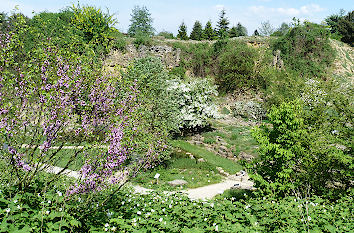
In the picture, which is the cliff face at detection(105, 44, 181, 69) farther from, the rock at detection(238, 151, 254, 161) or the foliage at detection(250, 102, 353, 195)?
the foliage at detection(250, 102, 353, 195)

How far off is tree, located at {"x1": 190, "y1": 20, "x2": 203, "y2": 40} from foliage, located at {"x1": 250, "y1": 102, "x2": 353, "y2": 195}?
35.9m

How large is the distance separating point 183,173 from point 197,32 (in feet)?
118

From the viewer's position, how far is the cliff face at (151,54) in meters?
27.9

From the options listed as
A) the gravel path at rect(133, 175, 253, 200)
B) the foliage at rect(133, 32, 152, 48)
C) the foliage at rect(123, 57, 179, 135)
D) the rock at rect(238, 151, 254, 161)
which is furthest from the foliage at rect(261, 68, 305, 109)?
the foliage at rect(133, 32, 152, 48)

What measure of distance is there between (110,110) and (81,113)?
54 centimetres

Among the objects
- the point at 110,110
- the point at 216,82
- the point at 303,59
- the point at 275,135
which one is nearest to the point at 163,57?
the point at 216,82

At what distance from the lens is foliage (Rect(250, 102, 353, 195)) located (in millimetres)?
7543

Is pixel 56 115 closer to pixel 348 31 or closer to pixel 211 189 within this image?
pixel 211 189

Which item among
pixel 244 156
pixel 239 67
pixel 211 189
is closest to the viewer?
pixel 211 189

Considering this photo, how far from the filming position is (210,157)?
14023 mm

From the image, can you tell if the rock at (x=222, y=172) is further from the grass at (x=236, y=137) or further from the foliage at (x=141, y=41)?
the foliage at (x=141, y=41)

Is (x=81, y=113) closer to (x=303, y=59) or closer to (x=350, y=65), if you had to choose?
(x=303, y=59)

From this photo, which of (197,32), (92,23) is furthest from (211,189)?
(197,32)

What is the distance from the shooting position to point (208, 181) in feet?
36.0
